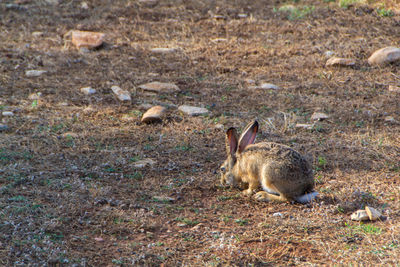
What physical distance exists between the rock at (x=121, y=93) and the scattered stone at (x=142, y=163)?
1.96m

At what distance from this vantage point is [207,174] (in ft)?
18.8

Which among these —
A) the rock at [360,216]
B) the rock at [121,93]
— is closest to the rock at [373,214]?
the rock at [360,216]

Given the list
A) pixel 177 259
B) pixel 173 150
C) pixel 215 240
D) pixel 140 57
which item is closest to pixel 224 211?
pixel 215 240

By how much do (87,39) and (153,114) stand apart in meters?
3.54

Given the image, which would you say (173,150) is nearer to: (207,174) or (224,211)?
(207,174)

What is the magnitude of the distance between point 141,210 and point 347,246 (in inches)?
72.2

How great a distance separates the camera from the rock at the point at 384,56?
29.2 ft

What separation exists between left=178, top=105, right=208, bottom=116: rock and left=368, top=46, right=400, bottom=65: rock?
136 inches

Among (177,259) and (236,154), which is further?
(236,154)

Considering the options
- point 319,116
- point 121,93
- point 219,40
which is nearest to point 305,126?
point 319,116

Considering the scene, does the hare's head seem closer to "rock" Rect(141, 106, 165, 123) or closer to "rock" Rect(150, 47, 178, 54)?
"rock" Rect(141, 106, 165, 123)

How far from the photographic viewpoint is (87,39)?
984cm

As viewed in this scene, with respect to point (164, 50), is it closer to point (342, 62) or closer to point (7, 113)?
point (342, 62)

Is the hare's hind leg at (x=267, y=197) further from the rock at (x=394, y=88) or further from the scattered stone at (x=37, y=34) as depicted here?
Result: the scattered stone at (x=37, y=34)
